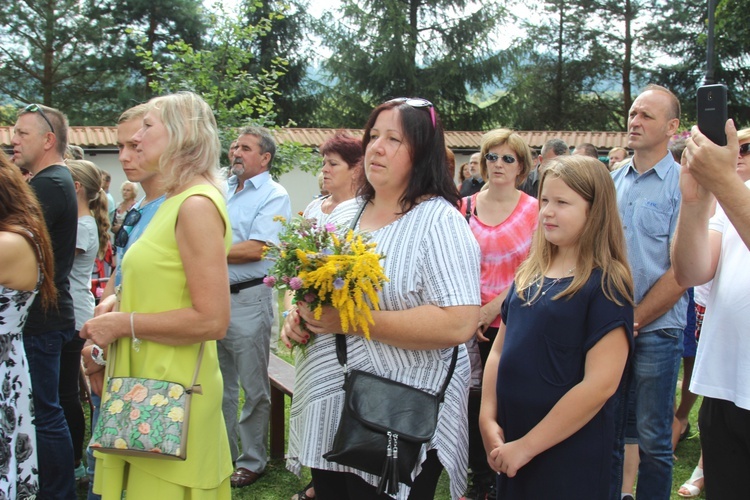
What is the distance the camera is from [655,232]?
138 inches

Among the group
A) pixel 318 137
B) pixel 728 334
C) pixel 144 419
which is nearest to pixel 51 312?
pixel 144 419

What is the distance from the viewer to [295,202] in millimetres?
22234

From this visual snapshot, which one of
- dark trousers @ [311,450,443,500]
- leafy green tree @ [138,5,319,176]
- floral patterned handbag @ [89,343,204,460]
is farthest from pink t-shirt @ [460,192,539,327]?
leafy green tree @ [138,5,319,176]

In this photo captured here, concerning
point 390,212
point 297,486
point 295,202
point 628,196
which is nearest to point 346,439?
point 390,212

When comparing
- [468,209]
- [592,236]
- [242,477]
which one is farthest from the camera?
[242,477]

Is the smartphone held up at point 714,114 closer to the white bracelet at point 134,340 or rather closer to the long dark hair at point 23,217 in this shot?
the white bracelet at point 134,340

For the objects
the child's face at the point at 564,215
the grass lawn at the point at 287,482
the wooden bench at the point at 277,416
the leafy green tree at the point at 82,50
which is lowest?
the grass lawn at the point at 287,482

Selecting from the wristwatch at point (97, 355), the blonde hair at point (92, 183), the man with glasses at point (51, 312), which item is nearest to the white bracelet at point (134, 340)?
the wristwatch at point (97, 355)

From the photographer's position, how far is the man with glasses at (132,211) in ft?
9.55

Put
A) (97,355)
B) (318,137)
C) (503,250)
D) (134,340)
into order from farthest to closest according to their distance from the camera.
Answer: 1. (318,137)
2. (503,250)
3. (97,355)
4. (134,340)

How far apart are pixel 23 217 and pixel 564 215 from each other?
2279mm

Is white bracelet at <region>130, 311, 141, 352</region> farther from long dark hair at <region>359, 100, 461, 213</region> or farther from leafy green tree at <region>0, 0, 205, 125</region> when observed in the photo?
leafy green tree at <region>0, 0, 205, 125</region>

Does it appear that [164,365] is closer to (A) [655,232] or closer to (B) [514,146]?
(A) [655,232]

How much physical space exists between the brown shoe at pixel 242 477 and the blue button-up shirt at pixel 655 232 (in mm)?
2705
